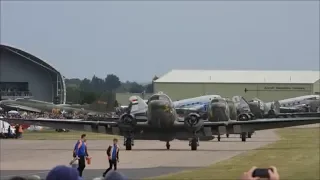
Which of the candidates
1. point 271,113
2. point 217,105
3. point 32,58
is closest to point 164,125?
point 217,105

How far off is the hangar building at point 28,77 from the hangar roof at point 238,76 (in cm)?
3541

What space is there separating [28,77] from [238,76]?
176 feet

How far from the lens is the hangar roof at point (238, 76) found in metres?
154

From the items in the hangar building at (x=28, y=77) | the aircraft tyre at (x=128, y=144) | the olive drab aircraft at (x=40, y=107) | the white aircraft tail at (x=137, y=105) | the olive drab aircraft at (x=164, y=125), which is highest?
the hangar building at (x=28, y=77)

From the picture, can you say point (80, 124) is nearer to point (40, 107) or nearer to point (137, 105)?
point (137, 105)

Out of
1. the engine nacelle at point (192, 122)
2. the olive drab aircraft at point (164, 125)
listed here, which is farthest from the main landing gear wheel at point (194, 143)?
the engine nacelle at point (192, 122)

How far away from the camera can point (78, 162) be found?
80.2ft

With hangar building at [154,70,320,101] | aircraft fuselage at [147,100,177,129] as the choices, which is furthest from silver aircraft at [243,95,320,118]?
aircraft fuselage at [147,100,177,129]

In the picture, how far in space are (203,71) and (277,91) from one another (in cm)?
2226

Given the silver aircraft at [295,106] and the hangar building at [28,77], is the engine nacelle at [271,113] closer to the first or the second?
the silver aircraft at [295,106]

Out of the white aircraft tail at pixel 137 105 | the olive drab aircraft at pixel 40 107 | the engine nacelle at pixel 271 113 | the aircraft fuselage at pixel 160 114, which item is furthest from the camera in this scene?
the olive drab aircraft at pixel 40 107

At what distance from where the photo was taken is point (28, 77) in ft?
394

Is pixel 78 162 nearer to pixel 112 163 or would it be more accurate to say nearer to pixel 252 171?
pixel 112 163

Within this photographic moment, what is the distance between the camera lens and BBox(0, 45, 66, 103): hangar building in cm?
11781
